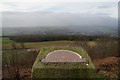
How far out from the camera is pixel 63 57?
792cm

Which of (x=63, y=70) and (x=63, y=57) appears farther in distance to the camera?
(x=63, y=57)

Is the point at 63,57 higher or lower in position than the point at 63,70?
higher

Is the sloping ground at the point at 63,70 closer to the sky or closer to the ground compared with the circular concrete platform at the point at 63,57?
closer to the ground

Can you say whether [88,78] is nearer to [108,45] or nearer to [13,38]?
[108,45]

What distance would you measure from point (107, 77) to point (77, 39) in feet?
34.9

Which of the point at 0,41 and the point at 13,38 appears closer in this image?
the point at 0,41

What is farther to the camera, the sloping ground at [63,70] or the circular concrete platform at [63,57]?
the circular concrete platform at [63,57]

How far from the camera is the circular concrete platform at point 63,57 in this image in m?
7.69

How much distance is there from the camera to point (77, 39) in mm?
20062

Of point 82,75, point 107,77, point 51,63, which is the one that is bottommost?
point 107,77

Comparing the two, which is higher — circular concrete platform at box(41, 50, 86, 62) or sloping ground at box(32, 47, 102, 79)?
circular concrete platform at box(41, 50, 86, 62)

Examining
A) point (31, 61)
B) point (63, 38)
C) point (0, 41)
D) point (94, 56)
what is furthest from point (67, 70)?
point (63, 38)

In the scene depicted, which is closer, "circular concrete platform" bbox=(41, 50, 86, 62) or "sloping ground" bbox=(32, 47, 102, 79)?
"sloping ground" bbox=(32, 47, 102, 79)

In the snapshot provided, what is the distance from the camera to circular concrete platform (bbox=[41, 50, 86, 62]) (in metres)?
7.69
